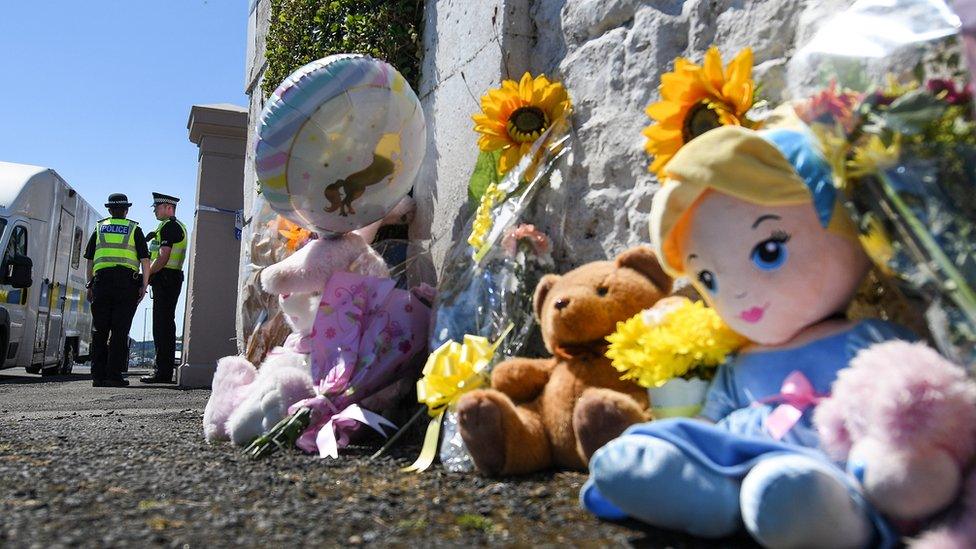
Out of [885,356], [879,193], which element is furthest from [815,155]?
[885,356]

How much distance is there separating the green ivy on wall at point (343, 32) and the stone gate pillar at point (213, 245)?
2609 mm

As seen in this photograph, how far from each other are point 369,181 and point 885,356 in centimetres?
245

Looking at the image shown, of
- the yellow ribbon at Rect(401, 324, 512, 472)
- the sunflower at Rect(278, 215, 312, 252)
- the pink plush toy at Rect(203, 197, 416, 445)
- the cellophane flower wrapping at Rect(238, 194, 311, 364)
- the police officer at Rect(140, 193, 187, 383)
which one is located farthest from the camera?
the police officer at Rect(140, 193, 187, 383)

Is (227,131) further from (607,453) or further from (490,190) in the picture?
(607,453)

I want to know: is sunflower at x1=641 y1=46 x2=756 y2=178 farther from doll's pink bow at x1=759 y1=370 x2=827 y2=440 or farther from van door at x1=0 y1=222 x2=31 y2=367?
van door at x1=0 y1=222 x2=31 y2=367

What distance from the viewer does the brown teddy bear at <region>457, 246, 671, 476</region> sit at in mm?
2215

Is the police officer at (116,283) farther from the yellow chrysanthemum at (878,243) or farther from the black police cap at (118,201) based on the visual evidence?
the yellow chrysanthemum at (878,243)

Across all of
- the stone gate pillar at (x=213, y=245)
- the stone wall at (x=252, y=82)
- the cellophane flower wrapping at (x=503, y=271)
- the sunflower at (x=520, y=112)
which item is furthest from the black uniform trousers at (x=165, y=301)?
the sunflower at (x=520, y=112)

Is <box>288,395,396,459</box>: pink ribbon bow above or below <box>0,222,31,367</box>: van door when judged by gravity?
below

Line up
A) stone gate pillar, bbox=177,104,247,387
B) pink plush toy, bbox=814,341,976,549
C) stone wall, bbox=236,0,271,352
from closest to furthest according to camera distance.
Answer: pink plush toy, bbox=814,341,976,549 < stone wall, bbox=236,0,271,352 < stone gate pillar, bbox=177,104,247,387

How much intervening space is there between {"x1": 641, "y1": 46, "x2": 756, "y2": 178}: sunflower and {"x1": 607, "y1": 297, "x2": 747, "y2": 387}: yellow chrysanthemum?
42 cm

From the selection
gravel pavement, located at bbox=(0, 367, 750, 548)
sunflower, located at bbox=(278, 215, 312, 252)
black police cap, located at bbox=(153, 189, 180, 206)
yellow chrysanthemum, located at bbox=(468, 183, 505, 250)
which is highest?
black police cap, located at bbox=(153, 189, 180, 206)

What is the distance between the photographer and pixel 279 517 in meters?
1.87

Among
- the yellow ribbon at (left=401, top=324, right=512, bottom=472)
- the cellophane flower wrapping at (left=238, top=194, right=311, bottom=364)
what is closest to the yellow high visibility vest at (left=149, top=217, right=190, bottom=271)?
the cellophane flower wrapping at (left=238, top=194, right=311, bottom=364)
